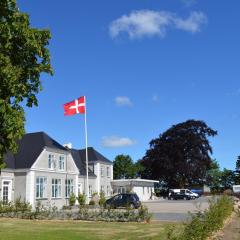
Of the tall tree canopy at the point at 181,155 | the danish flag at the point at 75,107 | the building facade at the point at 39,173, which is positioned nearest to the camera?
the building facade at the point at 39,173

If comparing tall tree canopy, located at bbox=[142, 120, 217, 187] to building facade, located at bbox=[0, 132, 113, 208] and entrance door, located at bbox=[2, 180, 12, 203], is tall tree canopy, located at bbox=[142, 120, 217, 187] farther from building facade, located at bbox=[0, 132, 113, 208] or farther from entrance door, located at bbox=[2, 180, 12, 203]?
entrance door, located at bbox=[2, 180, 12, 203]

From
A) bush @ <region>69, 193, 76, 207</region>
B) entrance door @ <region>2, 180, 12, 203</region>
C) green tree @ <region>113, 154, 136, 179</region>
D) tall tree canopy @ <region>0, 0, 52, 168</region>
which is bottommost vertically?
bush @ <region>69, 193, 76, 207</region>

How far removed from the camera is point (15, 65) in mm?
13688

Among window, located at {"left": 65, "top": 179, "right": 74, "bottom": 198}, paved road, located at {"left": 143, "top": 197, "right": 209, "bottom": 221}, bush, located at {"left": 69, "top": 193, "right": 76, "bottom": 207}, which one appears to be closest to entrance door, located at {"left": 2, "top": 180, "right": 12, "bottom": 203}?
bush, located at {"left": 69, "top": 193, "right": 76, "bottom": 207}

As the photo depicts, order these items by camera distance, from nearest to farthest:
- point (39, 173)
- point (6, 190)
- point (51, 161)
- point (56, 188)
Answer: point (6, 190)
point (39, 173)
point (51, 161)
point (56, 188)

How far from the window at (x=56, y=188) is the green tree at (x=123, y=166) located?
6004 centimetres

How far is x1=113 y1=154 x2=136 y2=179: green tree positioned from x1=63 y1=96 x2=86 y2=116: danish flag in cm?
6263

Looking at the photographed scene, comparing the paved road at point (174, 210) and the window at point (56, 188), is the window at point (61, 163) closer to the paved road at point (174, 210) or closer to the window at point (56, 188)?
the window at point (56, 188)

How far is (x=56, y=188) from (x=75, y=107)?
29.3 feet

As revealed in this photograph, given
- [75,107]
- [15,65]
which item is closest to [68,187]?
[75,107]

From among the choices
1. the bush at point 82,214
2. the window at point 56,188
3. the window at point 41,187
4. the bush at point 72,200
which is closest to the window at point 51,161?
the window at point 56,188

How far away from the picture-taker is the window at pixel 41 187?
46000 mm

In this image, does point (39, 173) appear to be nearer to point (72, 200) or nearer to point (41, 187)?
point (41, 187)

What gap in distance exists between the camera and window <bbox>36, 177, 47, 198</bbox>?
46.0m
